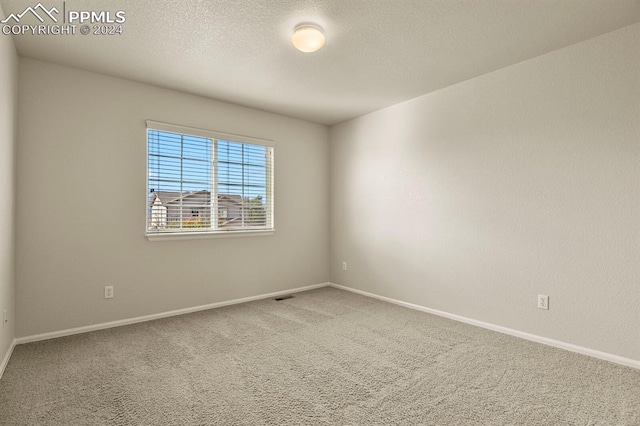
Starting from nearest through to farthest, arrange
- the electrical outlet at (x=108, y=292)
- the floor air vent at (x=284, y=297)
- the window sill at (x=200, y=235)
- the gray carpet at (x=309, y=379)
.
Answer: the gray carpet at (x=309, y=379) < the electrical outlet at (x=108, y=292) < the window sill at (x=200, y=235) < the floor air vent at (x=284, y=297)

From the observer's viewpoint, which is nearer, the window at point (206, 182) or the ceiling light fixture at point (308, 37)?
the ceiling light fixture at point (308, 37)

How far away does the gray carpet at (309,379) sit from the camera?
188 cm

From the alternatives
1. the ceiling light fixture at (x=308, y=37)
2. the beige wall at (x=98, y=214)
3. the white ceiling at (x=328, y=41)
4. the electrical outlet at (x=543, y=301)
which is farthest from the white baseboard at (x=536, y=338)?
the ceiling light fixture at (x=308, y=37)

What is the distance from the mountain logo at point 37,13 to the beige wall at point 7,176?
93 mm

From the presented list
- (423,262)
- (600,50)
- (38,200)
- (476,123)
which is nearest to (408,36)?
(476,123)

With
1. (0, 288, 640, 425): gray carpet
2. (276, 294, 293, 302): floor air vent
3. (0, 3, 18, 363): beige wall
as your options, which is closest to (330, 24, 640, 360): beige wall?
(0, 288, 640, 425): gray carpet

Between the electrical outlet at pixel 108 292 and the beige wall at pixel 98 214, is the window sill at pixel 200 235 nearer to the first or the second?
the beige wall at pixel 98 214

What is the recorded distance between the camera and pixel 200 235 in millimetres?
3930

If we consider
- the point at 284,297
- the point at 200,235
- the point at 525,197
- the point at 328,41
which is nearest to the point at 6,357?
the point at 200,235

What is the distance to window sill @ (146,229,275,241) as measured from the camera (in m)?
3.63

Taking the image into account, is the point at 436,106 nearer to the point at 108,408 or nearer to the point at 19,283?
the point at 108,408

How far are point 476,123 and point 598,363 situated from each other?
232cm

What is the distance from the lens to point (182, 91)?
3.81 m

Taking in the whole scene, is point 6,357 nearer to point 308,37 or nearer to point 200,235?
point 200,235
